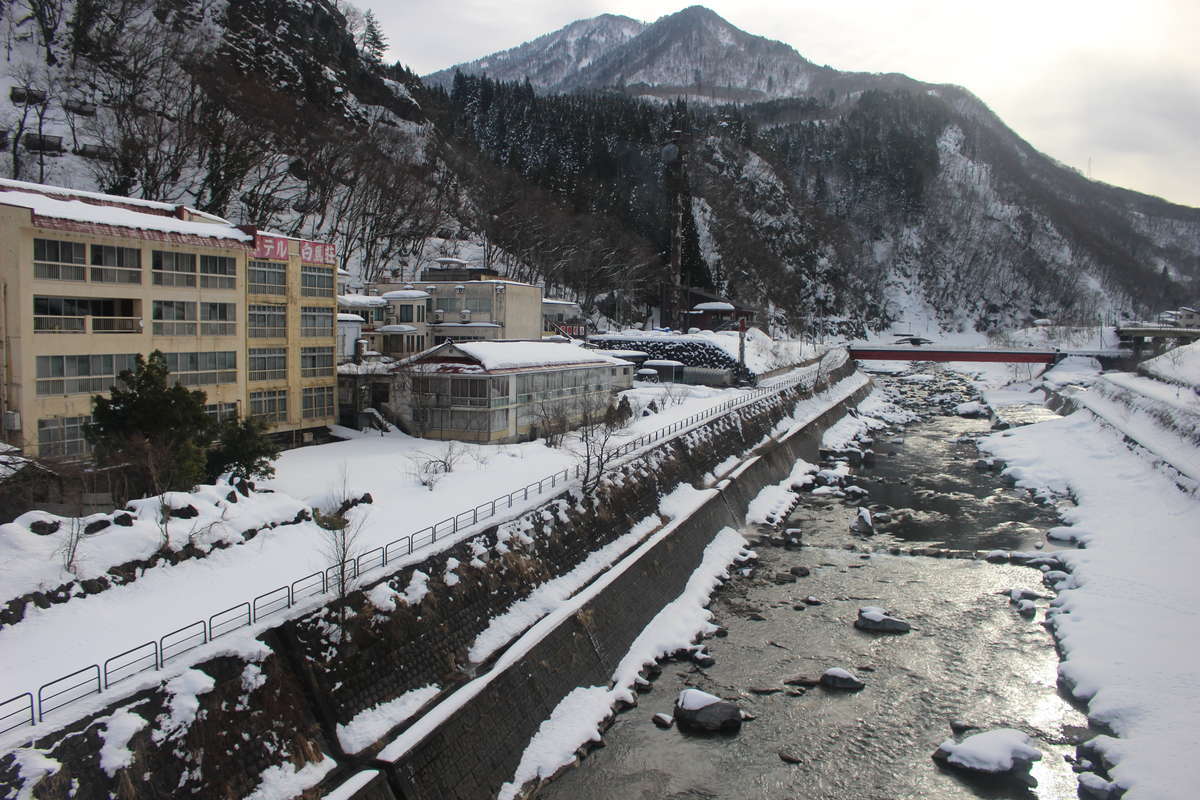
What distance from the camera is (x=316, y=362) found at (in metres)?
25.6

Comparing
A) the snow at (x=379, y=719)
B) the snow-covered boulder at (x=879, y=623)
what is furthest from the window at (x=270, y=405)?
the snow-covered boulder at (x=879, y=623)

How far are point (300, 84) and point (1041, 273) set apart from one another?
11248 centimetres

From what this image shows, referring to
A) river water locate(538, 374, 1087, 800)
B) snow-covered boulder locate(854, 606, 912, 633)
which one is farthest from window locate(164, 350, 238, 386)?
snow-covered boulder locate(854, 606, 912, 633)

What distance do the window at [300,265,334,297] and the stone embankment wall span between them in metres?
12.2

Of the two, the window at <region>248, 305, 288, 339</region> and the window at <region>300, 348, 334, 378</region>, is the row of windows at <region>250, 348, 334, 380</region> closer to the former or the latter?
the window at <region>300, 348, 334, 378</region>

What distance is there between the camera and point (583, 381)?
3183 centimetres

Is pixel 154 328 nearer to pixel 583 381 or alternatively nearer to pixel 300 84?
pixel 583 381

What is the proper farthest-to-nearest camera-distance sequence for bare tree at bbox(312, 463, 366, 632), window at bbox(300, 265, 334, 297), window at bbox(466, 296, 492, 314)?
window at bbox(466, 296, 492, 314)
window at bbox(300, 265, 334, 297)
bare tree at bbox(312, 463, 366, 632)

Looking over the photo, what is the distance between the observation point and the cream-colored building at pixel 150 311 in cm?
1716

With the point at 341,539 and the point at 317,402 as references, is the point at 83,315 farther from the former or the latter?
the point at 341,539

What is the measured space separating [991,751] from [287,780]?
11.1 meters

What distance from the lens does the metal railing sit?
341 inches

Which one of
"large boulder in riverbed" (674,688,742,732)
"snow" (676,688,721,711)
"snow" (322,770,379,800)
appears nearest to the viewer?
"snow" (322,770,379,800)

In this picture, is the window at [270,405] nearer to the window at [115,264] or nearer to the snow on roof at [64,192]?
the window at [115,264]
